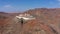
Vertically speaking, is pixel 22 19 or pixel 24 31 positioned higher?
pixel 22 19

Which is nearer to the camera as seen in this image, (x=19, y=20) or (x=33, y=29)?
(x=33, y=29)

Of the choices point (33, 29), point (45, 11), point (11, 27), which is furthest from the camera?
point (45, 11)

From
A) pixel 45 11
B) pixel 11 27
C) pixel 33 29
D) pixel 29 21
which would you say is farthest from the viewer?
pixel 45 11

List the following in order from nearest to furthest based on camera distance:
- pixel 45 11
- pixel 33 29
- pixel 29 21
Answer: pixel 33 29 < pixel 29 21 < pixel 45 11

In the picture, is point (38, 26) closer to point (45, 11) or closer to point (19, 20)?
point (19, 20)

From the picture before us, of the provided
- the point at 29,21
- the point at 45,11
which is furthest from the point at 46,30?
the point at 45,11

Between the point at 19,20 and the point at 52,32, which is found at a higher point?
the point at 19,20

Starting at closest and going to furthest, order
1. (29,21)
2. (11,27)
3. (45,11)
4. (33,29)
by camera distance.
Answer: (33,29) → (29,21) → (11,27) → (45,11)

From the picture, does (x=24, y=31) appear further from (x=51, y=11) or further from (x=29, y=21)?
(x=51, y=11)

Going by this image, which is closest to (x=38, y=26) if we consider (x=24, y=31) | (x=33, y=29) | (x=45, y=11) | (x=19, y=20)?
(x=33, y=29)
